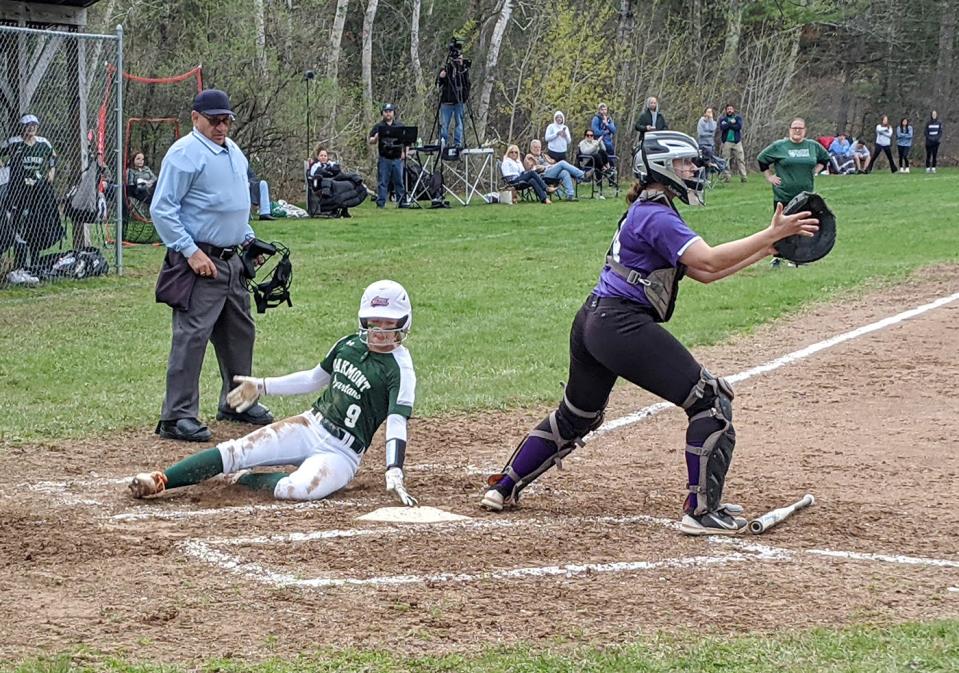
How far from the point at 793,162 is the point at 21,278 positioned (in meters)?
10.2

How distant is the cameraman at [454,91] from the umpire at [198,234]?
62.1 feet

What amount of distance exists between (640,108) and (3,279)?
88.2ft

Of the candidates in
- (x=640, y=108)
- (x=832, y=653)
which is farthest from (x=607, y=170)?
(x=832, y=653)

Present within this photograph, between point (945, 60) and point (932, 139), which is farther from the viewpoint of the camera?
point (945, 60)

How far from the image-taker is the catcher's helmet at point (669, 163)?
654 cm

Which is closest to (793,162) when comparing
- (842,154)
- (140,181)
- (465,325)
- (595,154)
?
(465,325)

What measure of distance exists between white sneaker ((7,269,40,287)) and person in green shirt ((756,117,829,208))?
31.3 ft

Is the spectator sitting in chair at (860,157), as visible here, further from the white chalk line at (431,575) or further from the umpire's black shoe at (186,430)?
the white chalk line at (431,575)

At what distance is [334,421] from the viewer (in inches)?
291

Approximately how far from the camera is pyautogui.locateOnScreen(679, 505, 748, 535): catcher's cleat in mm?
6562

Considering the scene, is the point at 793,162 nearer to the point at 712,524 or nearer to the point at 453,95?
the point at 453,95

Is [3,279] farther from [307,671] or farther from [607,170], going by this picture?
[607,170]

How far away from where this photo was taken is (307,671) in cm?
462

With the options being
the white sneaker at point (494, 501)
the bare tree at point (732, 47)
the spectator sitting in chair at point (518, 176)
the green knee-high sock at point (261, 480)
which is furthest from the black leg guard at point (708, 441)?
the bare tree at point (732, 47)
